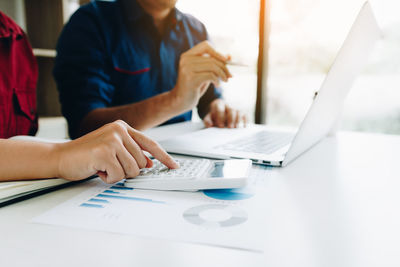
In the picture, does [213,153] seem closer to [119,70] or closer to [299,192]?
[299,192]

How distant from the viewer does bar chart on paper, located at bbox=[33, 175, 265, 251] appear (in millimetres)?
293

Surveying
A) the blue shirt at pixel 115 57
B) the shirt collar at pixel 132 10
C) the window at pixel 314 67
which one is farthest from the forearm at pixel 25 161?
the window at pixel 314 67

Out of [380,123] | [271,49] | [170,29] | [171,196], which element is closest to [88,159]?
[171,196]

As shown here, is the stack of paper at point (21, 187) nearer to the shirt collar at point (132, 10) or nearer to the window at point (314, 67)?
the shirt collar at point (132, 10)

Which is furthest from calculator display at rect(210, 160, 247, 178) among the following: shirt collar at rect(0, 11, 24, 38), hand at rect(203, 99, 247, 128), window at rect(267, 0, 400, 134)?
window at rect(267, 0, 400, 134)

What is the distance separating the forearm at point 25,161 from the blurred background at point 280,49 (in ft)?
3.83

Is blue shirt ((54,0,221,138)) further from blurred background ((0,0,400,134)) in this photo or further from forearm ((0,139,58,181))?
forearm ((0,139,58,181))

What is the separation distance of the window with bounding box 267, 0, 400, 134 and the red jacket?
1.37 metres

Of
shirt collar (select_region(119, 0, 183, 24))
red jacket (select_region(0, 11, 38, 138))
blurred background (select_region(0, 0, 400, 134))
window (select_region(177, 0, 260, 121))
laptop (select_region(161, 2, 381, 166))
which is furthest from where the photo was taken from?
blurred background (select_region(0, 0, 400, 134))

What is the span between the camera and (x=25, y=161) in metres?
0.40

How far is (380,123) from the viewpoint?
6.44 feet

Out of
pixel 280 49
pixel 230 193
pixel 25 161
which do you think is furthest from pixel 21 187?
pixel 280 49

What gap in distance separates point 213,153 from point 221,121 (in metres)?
0.45

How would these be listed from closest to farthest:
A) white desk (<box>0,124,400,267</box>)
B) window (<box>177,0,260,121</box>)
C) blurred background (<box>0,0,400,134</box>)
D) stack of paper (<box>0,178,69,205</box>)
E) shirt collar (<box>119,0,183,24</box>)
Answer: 1. white desk (<box>0,124,400,267</box>)
2. stack of paper (<box>0,178,69,205</box>)
3. shirt collar (<box>119,0,183,24</box>)
4. window (<box>177,0,260,121</box>)
5. blurred background (<box>0,0,400,134</box>)
